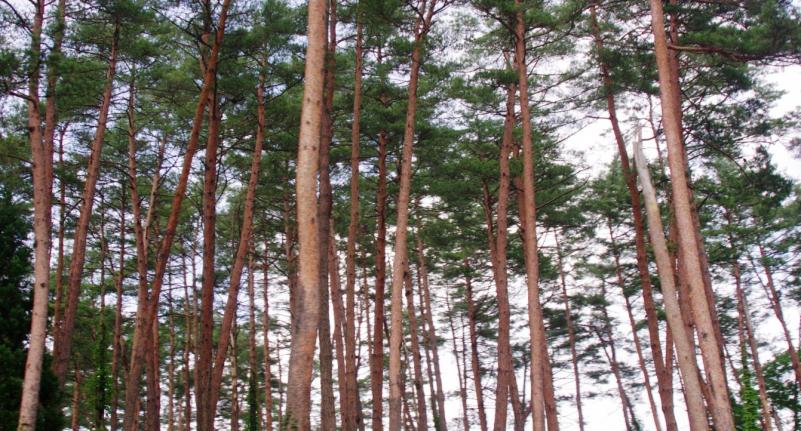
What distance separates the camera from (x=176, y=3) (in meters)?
11.8

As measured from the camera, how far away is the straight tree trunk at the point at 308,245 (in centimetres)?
667

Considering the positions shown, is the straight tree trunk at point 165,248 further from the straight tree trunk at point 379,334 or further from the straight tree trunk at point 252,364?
the straight tree trunk at point 379,334

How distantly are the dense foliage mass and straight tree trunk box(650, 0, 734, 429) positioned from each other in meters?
0.04

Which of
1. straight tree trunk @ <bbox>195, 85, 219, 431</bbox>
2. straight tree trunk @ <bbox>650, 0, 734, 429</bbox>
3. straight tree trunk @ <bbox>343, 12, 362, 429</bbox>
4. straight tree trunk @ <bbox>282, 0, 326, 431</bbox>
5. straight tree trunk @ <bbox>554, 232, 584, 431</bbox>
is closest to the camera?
straight tree trunk @ <bbox>282, 0, 326, 431</bbox>

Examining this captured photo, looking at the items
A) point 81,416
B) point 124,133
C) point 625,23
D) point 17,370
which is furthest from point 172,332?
point 625,23

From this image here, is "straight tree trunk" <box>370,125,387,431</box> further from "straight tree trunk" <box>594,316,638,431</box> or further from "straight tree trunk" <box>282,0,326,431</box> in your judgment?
"straight tree trunk" <box>594,316,638,431</box>

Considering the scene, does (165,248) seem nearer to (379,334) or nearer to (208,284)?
(208,284)

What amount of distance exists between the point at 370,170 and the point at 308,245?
11840mm

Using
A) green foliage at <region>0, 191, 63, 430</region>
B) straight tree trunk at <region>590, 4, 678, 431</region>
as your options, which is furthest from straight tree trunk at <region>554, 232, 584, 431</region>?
green foliage at <region>0, 191, 63, 430</region>

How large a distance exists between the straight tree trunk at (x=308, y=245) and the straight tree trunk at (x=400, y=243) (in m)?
3.83

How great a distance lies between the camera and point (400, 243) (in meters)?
11.8

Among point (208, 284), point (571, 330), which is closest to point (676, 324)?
point (208, 284)

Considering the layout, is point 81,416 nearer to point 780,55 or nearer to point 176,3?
point 176,3

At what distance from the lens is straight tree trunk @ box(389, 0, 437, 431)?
35.9 feet
